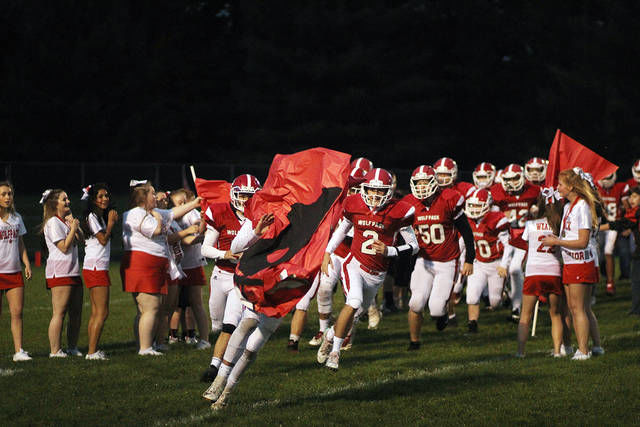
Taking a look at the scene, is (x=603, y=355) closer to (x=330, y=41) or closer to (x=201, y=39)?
(x=330, y=41)

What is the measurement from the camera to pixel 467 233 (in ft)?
36.8

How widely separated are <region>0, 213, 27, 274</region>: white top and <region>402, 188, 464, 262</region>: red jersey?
170 inches

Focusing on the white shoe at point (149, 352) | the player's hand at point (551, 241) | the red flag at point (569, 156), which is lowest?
the white shoe at point (149, 352)

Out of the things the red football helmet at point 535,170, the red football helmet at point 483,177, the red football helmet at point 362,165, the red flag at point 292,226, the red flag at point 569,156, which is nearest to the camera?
the red flag at point 292,226

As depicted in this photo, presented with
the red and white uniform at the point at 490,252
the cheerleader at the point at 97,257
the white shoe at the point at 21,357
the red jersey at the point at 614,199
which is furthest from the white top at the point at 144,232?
the red jersey at the point at 614,199

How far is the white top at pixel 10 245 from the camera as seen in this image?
9844 mm

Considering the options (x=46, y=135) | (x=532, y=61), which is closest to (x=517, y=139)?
(x=532, y=61)

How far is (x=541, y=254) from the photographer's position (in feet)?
32.9

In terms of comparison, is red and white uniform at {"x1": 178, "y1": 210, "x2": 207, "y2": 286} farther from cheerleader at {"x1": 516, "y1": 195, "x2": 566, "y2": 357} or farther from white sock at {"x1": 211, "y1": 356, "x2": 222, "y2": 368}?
cheerleader at {"x1": 516, "y1": 195, "x2": 566, "y2": 357}

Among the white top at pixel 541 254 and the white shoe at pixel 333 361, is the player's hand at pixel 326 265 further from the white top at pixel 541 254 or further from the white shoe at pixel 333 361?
the white top at pixel 541 254

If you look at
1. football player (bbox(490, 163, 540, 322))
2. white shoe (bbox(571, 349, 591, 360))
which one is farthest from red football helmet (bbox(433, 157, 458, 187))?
white shoe (bbox(571, 349, 591, 360))

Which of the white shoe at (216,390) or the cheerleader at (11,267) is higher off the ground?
the cheerleader at (11,267)

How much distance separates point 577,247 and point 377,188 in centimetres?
206

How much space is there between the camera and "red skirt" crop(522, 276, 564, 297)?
→ 995cm
